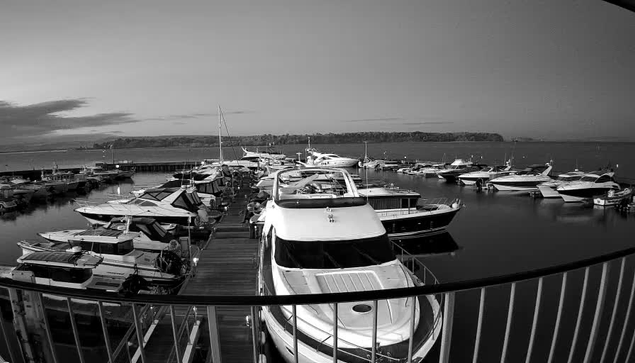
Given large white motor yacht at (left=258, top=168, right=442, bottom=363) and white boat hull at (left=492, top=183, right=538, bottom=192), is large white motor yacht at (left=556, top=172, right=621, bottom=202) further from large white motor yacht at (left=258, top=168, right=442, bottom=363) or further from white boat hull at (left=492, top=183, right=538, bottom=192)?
large white motor yacht at (left=258, top=168, right=442, bottom=363)

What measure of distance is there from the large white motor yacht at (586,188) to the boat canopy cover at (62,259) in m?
32.7

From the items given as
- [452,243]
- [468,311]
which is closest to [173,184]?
[452,243]

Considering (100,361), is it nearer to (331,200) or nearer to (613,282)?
(331,200)

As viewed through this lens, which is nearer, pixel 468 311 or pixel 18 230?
pixel 468 311

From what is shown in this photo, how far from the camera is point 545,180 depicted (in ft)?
113

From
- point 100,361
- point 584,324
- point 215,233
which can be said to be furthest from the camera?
point 215,233

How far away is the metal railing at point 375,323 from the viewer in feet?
5.99

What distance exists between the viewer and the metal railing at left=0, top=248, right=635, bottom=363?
1.83 m

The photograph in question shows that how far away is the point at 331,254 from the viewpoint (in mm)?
6648

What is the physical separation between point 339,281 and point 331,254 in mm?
638

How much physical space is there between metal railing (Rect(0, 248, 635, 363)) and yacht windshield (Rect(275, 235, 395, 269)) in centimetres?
110

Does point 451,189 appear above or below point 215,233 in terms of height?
below

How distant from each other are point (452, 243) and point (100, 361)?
53.5ft

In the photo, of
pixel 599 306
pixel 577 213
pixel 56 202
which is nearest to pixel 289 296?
pixel 599 306
